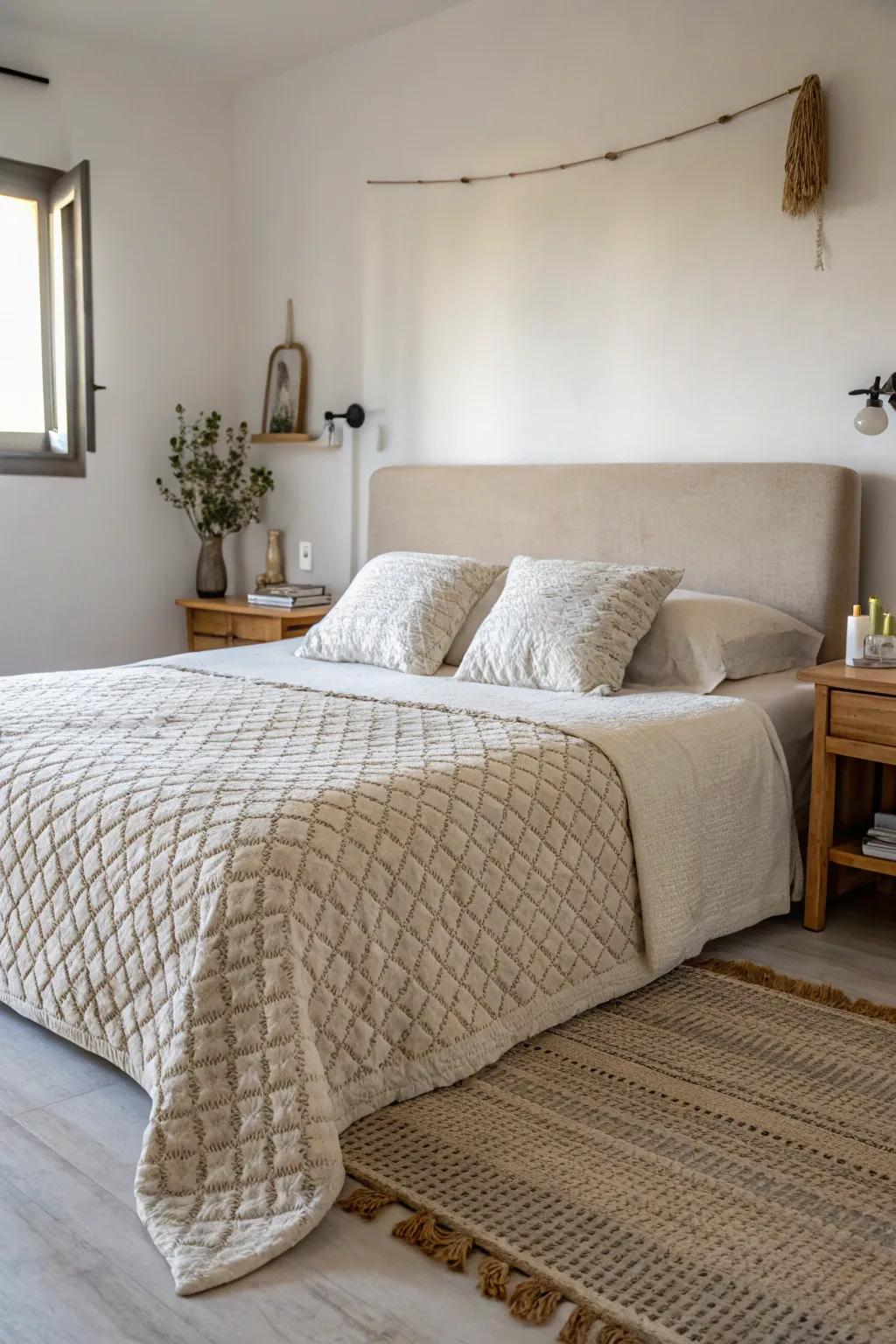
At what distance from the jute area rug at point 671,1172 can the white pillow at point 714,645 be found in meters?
0.94

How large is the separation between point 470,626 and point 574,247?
127 centimetres

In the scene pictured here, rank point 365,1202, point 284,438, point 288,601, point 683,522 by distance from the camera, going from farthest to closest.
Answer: point 284,438, point 288,601, point 683,522, point 365,1202

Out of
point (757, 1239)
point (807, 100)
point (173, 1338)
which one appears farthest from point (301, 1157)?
point (807, 100)

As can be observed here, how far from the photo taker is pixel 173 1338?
1.46 meters

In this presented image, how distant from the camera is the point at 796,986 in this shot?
8.20 ft

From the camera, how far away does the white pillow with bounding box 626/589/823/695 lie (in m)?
3.09

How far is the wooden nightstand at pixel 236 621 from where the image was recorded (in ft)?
14.4

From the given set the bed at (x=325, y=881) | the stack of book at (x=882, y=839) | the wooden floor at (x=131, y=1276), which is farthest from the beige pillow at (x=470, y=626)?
the wooden floor at (x=131, y=1276)

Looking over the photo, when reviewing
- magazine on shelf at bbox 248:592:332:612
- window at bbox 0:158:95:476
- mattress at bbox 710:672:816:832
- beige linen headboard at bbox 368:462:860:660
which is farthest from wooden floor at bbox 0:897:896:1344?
window at bbox 0:158:95:476

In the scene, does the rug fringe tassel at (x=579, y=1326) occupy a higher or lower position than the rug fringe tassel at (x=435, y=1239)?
lower

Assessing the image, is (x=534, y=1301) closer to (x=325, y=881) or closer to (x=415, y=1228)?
(x=415, y=1228)

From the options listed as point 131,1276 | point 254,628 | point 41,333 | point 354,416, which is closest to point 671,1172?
point 131,1276

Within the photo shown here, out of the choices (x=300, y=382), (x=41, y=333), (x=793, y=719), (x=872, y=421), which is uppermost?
(x=41, y=333)

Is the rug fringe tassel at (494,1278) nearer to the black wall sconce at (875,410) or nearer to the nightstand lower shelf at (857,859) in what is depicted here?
the nightstand lower shelf at (857,859)
